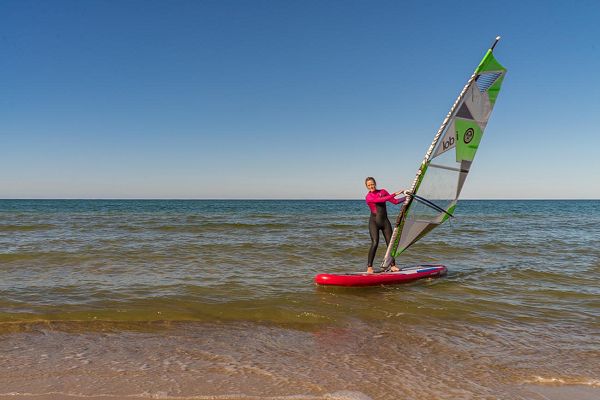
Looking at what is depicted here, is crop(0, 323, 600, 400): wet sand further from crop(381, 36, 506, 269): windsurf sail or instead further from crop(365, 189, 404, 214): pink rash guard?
crop(381, 36, 506, 269): windsurf sail

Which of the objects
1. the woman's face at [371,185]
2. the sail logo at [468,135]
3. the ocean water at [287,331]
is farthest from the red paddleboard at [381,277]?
the sail logo at [468,135]

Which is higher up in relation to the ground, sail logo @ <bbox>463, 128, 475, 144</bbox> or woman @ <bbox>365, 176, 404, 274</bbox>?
sail logo @ <bbox>463, 128, 475, 144</bbox>

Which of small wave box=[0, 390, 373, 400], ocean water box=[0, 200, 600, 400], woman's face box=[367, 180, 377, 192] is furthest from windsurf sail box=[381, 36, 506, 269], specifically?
small wave box=[0, 390, 373, 400]

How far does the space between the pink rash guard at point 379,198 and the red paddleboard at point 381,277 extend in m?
1.30

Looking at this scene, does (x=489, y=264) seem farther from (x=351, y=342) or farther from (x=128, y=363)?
(x=128, y=363)

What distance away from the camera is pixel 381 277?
27.2ft

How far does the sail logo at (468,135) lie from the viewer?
8422 mm

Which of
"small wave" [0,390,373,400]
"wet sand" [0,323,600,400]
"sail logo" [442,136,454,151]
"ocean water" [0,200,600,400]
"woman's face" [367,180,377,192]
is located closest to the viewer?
"small wave" [0,390,373,400]

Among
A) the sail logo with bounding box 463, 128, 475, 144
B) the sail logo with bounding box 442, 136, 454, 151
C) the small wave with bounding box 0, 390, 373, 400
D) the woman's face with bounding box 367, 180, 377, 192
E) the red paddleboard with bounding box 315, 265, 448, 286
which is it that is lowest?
the small wave with bounding box 0, 390, 373, 400

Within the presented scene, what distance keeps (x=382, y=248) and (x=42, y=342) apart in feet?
36.8

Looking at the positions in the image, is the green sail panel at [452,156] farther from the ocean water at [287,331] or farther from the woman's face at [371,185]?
the ocean water at [287,331]

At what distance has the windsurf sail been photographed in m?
8.00

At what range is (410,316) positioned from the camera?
6.15 meters

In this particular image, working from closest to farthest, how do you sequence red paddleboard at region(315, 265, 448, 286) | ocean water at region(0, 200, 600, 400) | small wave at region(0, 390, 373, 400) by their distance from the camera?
small wave at region(0, 390, 373, 400)
ocean water at region(0, 200, 600, 400)
red paddleboard at region(315, 265, 448, 286)
